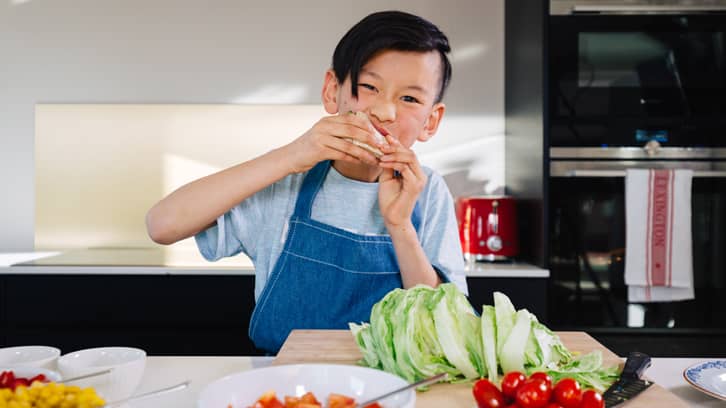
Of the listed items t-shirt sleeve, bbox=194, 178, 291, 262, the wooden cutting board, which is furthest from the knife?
t-shirt sleeve, bbox=194, 178, 291, 262

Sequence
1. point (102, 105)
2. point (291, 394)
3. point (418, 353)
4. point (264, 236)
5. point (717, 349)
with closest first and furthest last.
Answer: point (291, 394) → point (418, 353) → point (264, 236) → point (717, 349) → point (102, 105)

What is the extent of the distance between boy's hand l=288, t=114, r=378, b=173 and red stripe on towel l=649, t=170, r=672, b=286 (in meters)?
1.36

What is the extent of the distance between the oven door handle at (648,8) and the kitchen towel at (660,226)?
55 cm

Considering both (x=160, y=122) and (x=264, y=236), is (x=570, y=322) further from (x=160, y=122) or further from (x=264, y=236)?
(x=160, y=122)

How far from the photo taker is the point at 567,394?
2.35 ft

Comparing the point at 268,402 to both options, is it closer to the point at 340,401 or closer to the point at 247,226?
the point at 340,401

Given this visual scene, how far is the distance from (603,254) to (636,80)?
62 cm

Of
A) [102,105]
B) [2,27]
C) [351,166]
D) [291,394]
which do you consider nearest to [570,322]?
[351,166]

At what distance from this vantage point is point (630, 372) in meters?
0.88

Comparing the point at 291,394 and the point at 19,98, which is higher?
the point at 19,98

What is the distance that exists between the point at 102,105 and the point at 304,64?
2.86 ft

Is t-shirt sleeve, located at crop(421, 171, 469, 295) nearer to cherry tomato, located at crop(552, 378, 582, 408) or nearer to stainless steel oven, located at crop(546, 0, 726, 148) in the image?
cherry tomato, located at crop(552, 378, 582, 408)

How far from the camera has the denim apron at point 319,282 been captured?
4.07 ft

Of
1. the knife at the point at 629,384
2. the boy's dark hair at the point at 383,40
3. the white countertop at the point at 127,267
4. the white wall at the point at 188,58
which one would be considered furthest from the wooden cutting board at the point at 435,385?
the white wall at the point at 188,58
